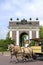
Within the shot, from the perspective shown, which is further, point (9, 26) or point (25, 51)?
point (9, 26)

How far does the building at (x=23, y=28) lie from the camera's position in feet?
237

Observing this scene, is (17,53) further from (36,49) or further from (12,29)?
(12,29)

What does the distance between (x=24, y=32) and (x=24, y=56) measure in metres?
52.5

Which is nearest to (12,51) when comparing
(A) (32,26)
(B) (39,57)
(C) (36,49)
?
(C) (36,49)

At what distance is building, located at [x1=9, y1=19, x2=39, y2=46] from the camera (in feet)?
237

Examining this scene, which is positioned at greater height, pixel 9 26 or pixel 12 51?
pixel 9 26

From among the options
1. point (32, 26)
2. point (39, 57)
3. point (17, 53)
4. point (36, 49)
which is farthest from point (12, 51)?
point (32, 26)

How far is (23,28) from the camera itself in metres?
73.1

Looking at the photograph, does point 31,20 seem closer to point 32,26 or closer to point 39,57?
point 32,26

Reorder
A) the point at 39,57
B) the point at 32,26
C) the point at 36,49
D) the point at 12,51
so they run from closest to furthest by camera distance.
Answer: the point at 12,51
the point at 36,49
the point at 39,57
the point at 32,26

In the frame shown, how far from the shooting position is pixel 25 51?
71.4 feet

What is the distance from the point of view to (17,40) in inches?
2889

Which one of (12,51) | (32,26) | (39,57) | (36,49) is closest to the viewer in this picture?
(12,51)

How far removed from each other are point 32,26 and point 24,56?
Answer: 167 ft
